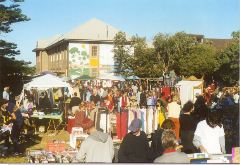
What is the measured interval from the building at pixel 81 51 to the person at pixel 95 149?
24.2 m

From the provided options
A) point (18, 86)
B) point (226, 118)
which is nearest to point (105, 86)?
point (18, 86)

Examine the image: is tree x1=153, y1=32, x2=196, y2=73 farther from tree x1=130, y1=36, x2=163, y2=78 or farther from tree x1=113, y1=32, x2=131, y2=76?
tree x1=113, y1=32, x2=131, y2=76

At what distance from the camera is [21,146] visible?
11.2 meters

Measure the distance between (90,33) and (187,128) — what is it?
111ft

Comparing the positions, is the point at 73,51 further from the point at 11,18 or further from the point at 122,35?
the point at 11,18

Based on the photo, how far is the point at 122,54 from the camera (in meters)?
25.7

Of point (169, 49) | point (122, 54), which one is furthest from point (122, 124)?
point (169, 49)

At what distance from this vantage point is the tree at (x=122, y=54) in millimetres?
24578

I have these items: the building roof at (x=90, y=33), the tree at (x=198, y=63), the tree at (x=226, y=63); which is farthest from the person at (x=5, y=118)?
the building roof at (x=90, y=33)

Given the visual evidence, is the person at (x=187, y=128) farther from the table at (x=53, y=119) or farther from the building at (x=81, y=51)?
the building at (x=81, y=51)

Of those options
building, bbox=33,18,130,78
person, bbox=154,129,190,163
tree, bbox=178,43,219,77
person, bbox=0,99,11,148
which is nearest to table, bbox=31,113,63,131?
person, bbox=0,99,11,148

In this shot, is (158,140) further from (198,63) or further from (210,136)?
(198,63)

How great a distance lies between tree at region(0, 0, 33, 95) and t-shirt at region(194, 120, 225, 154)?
11.0 m

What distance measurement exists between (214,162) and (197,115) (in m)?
3.91
